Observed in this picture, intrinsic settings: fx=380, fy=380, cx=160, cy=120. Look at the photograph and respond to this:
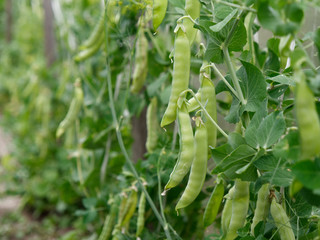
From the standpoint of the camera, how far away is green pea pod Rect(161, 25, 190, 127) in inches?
28.3

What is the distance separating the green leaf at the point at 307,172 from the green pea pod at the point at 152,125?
82 cm

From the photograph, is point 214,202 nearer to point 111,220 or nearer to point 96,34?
point 111,220

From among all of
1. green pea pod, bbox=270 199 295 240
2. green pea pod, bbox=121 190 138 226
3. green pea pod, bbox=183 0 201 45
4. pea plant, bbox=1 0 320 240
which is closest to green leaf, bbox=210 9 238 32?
pea plant, bbox=1 0 320 240

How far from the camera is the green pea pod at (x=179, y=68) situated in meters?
0.72

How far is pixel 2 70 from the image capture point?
492 centimetres

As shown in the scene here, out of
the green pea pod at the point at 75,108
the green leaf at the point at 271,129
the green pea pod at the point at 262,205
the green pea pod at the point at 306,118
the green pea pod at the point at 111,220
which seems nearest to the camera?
the green pea pod at the point at 306,118

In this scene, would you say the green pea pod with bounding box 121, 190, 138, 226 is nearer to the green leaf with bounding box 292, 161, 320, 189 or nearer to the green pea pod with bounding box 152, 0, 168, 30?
the green pea pod with bounding box 152, 0, 168, 30

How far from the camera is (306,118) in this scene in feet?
1.56

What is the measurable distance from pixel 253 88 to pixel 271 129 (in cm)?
13

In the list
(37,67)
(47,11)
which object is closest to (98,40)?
(37,67)

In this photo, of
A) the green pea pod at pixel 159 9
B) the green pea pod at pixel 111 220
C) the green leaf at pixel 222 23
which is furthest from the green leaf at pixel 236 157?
the green pea pod at pixel 111 220

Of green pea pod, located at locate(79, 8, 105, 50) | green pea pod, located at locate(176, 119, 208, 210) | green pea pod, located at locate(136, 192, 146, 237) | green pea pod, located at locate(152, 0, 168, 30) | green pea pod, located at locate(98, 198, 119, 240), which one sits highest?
green pea pod, located at locate(152, 0, 168, 30)

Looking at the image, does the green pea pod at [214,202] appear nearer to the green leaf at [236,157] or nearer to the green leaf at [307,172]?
the green leaf at [236,157]

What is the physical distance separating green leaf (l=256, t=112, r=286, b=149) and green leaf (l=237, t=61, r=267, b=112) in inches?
2.6
